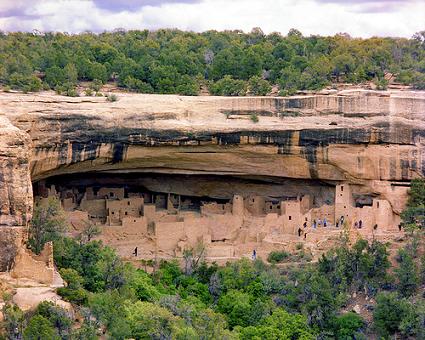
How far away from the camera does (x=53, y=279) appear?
2103cm

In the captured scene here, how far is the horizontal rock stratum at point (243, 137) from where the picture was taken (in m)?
24.6

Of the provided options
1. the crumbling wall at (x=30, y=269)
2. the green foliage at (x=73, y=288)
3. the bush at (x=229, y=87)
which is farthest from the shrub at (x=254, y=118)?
the crumbling wall at (x=30, y=269)

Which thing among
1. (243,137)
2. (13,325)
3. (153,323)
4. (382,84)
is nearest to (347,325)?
(153,323)

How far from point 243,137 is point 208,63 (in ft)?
28.8

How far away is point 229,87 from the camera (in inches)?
1162

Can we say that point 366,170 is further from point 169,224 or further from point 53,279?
point 53,279

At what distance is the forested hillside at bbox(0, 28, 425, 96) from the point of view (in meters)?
29.8

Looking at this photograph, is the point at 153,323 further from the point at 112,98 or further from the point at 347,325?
the point at 112,98

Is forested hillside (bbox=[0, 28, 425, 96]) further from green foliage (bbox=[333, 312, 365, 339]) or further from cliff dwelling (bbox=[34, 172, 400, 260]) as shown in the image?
green foliage (bbox=[333, 312, 365, 339])

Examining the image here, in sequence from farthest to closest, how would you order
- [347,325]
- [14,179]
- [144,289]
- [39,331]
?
1. [144,289]
2. [347,325]
3. [14,179]
4. [39,331]

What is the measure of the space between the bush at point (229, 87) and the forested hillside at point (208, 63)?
0.08 ft

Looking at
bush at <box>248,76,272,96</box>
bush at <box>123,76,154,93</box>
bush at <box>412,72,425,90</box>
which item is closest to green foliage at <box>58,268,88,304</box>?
bush at <box>248,76,272,96</box>

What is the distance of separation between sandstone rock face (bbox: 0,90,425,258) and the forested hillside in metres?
2.04

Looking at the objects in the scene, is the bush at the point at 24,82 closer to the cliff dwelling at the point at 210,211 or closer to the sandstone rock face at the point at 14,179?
the cliff dwelling at the point at 210,211
